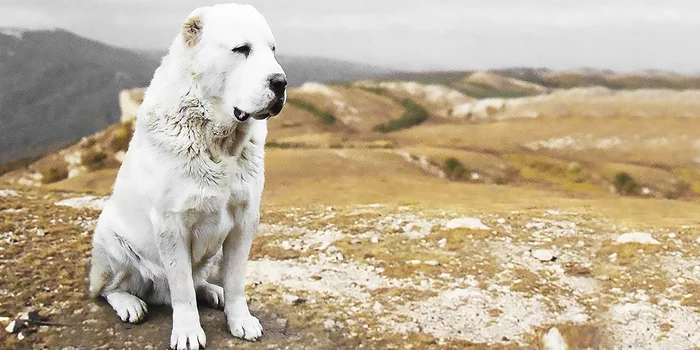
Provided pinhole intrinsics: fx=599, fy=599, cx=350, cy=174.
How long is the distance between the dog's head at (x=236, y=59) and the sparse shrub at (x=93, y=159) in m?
35.3

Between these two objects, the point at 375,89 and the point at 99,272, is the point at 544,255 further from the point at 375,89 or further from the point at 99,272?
the point at 375,89

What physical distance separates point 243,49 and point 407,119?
51.2 meters

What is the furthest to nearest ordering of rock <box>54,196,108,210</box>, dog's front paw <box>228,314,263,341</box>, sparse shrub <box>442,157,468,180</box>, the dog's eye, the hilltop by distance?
the hilltop
sparse shrub <box>442,157,468,180</box>
rock <box>54,196,108,210</box>
dog's front paw <box>228,314,263,341</box>
the dog's eye

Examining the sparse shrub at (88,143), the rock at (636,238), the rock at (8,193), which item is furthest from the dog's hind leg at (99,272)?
the sparse shrub at (88,143)

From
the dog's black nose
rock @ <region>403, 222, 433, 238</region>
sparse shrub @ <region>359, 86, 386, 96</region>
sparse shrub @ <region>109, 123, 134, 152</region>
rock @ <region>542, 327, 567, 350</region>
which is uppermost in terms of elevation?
the dog's black nose

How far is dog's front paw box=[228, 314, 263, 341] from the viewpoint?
5484 millimetres

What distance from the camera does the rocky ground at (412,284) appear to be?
5863 millimetres

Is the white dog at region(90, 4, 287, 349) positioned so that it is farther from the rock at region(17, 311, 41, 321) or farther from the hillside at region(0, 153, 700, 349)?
the rock at region(17, 311, 41, 321)

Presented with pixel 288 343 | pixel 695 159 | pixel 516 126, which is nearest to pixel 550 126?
pixel 516 126

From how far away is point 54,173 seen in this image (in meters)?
38.6

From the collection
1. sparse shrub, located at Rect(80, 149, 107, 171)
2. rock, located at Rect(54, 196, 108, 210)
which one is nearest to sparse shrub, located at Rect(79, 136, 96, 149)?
sparse shrub, located at Rect(80, 149, 107, 171)

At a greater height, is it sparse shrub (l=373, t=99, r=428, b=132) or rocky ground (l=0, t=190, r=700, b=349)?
rocky ground (l=0, t=190, r=700, b=349)

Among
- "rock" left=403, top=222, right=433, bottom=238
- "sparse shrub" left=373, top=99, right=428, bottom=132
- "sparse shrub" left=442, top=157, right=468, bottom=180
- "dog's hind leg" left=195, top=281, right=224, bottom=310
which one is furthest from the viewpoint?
"sparse shrub" left=373, top=99, right=428, bottom=132

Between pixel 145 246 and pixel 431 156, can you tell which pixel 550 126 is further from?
pixel 145 246
